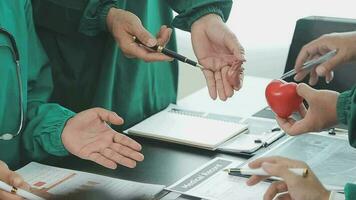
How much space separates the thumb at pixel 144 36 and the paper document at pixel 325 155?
15.9 inches

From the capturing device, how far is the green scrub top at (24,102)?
4.90 ft

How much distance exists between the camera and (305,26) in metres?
1.97

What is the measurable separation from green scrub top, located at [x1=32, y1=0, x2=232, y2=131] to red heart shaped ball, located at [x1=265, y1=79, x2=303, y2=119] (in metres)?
0.41

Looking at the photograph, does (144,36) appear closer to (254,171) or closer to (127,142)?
(127,142)

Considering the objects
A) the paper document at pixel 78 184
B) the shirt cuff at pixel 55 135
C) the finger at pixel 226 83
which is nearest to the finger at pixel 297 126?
the finger at pixel 226 83

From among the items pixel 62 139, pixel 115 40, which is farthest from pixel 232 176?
pixel 115 40

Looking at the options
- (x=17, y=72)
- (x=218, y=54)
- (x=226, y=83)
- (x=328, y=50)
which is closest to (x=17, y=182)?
(x=17, y=72)

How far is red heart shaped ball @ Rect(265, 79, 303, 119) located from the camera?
4.59 ft

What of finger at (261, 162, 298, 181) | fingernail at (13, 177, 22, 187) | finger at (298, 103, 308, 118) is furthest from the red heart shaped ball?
fingernail at (13, 177, 22, 187)

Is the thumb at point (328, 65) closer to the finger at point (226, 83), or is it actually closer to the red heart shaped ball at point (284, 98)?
the red heart shaped ball at point (284, 98)

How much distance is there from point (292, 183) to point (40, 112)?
2.29 ft

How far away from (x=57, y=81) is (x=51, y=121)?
12.9 inches

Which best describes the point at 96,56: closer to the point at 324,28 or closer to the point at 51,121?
the point at 51,121

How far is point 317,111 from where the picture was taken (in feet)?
4.26
